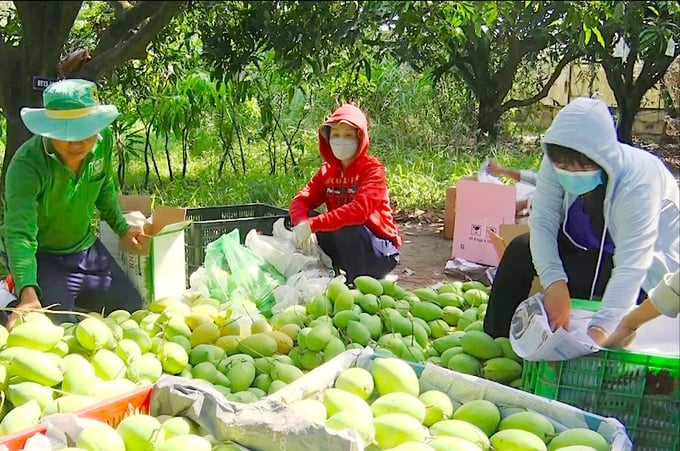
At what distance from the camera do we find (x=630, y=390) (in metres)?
1.50

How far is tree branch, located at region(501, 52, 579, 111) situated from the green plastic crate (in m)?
0.94

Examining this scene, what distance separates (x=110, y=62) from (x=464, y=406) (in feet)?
3.66

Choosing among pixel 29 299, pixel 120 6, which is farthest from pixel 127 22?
pixel 29 299

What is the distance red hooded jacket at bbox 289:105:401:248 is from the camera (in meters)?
2.89

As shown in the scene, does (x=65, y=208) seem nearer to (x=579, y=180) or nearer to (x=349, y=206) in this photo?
(x=349, y=206)

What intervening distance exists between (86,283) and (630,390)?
1695 mm

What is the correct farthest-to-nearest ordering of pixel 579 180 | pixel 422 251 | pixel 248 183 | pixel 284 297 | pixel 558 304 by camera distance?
Result: 1. pixel 422 251
2. pixel 248 183
3. pixel 284 297
4. pixel 558 304
5. pixel 579 180

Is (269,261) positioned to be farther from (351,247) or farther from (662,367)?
(662,367)

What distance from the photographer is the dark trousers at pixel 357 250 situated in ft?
9.63

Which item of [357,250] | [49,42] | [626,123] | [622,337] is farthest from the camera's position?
[357,250]

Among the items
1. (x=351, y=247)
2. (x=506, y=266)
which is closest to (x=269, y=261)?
(x=351, y=247)

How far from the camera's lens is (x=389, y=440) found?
1.31 meters

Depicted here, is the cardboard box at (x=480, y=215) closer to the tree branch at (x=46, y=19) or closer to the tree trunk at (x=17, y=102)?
the tree trunk at (x=17, y=102)

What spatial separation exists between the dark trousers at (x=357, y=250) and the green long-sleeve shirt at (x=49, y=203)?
0.85 meters
